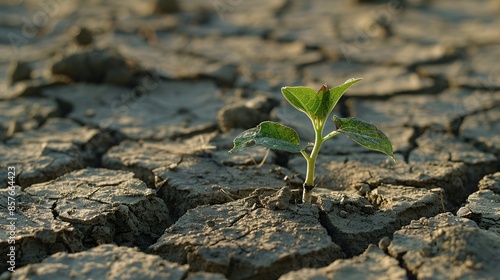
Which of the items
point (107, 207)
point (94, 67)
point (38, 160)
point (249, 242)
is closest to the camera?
point (249, 242)

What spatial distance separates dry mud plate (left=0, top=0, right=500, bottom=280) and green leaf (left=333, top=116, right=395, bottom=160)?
29 centimetres

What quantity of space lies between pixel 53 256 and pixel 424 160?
5.59 feet

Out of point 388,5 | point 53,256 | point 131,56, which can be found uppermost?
point 388,5

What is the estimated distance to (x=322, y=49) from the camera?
452 cm

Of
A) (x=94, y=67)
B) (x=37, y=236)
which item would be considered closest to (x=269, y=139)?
(x=37, y=236)

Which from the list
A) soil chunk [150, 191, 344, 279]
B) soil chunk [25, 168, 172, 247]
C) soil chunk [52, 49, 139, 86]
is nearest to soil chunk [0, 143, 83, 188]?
soil chunk [25, 168, 172, 247]

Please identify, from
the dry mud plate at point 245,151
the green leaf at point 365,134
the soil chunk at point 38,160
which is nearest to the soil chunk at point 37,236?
the dry mud plate at point 245,151

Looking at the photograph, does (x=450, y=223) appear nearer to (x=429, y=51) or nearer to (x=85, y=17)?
(x=429, y=51)

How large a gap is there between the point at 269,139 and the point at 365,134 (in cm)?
33

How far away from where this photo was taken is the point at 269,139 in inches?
83.4

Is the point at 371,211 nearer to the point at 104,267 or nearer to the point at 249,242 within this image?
the point at 249,242

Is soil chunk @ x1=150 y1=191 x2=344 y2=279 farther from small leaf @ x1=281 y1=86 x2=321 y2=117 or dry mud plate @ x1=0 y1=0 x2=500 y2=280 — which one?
small leaf @ x1=281 y1=86 x2=321 y2=117

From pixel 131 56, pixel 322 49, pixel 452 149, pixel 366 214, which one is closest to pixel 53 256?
pixel 366 214

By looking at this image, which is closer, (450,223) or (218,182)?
(450,223)
